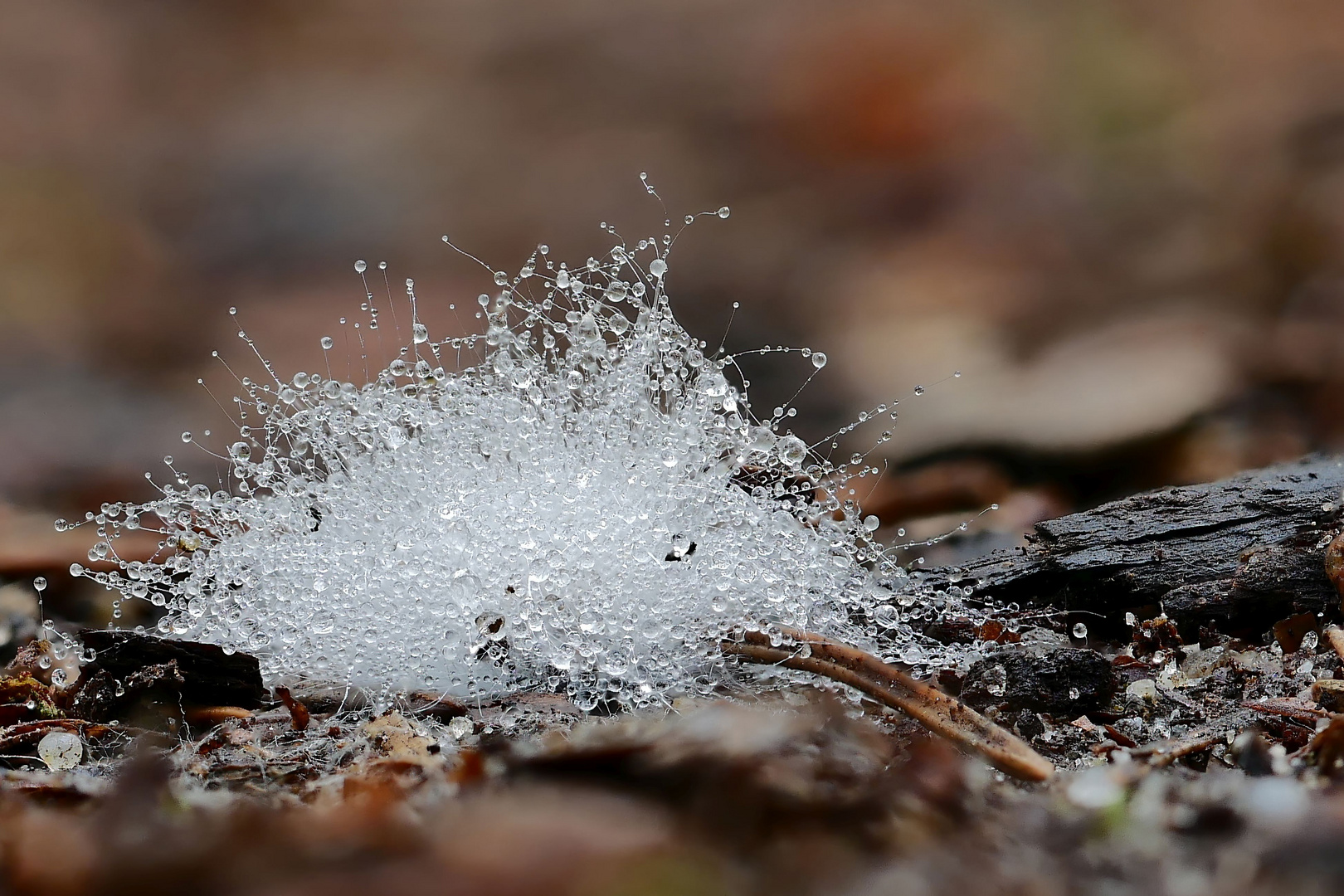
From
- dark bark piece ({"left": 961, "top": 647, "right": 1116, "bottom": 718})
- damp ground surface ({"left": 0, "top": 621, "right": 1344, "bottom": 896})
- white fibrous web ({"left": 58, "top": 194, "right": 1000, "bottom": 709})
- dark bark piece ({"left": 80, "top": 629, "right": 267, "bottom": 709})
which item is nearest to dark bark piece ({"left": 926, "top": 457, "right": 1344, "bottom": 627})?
white fibrous web ({"left": 58, "top": 194, "right": 1000, "bottom": 709})

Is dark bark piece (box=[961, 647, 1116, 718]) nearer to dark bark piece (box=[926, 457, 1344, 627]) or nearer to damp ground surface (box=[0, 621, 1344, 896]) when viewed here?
damp ground surface (box=[0, 621, 1344, 896])

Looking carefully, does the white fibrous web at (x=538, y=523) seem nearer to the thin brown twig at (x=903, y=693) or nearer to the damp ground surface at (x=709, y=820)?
the thin brown twig at (x=903, y=693)

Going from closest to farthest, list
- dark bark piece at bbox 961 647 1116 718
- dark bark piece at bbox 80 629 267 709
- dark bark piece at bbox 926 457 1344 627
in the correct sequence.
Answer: dark bark piece at bbox 961 647 1116 718 < dark bark piece at bbox 80 629 267 709 < dark bark piece at bbox 926 457 1344 627

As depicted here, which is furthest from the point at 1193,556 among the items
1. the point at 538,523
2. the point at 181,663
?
the point at 181,663

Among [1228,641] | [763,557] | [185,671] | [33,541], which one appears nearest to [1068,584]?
[1228,641]

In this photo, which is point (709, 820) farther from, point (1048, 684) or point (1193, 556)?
point (1193, 556)

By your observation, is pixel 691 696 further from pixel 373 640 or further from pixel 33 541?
pixel 33 541
